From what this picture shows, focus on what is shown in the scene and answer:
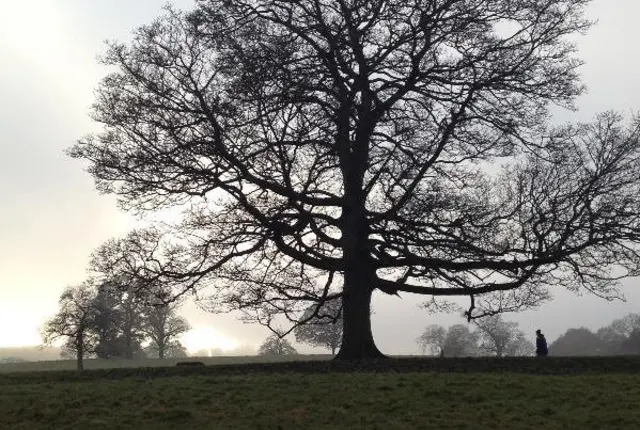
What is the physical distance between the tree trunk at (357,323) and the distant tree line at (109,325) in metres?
26.5

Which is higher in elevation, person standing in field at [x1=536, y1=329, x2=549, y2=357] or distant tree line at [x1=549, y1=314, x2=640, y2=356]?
person standing in field at [x1=536, y1=329, x2=549, y2=357]

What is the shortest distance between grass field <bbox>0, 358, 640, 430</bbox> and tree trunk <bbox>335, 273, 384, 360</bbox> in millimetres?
2967

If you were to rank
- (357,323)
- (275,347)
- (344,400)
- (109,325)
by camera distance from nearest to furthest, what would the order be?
(344,400)
(357,323)
(109,325)
(275,347)

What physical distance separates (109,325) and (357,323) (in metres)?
40.9

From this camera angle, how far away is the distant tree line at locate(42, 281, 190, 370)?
1866 inches

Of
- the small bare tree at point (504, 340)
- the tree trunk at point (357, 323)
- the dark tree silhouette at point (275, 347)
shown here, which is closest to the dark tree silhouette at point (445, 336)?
the small bare tree at point (504, 340)

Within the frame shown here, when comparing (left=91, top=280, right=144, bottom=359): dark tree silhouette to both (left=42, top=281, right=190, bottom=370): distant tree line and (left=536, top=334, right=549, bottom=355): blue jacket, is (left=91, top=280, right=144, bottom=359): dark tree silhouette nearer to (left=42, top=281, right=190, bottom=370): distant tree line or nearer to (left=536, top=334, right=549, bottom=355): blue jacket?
(left=42, top=281, right=190, bottom=370): distant tree line

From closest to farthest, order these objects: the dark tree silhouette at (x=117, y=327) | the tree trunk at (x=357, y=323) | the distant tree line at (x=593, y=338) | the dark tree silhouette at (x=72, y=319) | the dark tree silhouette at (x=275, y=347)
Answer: the tree trunk at (x=357, y=323) → the dark tree silhouette at (x=72, y=319) → the dark tree silhouette at (x=117, y=327) → the dark tree silhouette at (x=275, y=347) → the distant tree line at (x=593, y=338)

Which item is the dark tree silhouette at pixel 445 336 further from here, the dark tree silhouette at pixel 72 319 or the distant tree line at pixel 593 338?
the dark tree silhouette at pixel 72 319

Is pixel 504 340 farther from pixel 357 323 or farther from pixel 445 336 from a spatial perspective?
pixel 357 323

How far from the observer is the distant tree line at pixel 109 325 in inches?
1866

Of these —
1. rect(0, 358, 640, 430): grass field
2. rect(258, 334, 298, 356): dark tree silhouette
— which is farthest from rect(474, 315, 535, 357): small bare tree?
rect(0, 358, 640, 430): grass field

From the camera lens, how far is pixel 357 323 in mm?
17844

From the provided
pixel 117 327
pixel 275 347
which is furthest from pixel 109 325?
pixel 275 347
